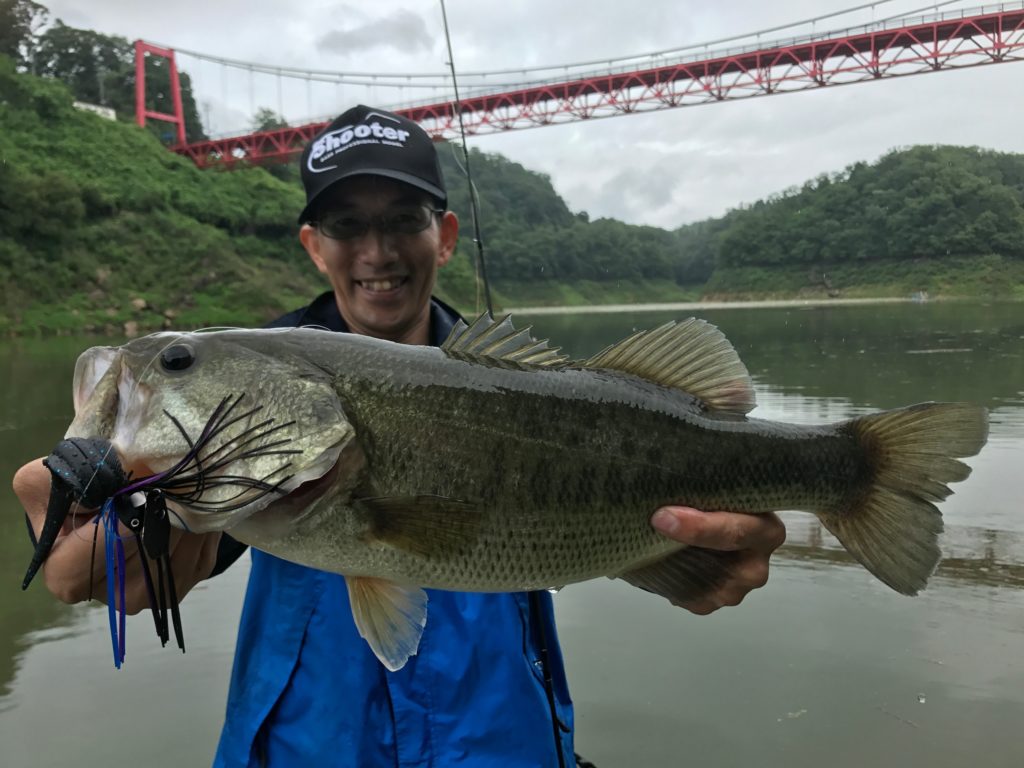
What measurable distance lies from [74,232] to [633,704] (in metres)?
42.1

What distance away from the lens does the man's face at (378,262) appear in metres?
2.73

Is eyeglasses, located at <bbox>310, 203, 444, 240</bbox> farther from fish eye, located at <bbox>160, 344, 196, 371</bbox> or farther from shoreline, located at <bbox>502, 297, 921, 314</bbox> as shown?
shoreline, located at <bbox>502, 297, 921, 314</bbox>

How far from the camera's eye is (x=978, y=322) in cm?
2892

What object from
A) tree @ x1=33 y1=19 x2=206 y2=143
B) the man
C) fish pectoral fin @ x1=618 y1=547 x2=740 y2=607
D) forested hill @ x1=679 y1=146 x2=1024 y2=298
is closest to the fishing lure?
the man

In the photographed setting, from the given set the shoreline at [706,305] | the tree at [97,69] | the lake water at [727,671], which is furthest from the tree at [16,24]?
the lake water at [727,671]

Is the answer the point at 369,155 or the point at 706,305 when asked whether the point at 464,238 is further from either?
the point at 369,155

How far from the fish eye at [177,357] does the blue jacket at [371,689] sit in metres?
0.94

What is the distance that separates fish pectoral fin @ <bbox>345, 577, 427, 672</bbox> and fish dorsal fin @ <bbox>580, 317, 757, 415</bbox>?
2.67ft

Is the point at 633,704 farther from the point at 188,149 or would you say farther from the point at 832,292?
the point at 832,292

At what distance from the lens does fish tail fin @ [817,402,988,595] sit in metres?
1.94

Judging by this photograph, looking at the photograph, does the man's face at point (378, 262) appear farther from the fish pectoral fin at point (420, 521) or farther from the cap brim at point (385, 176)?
the fish pectoral fin at point (420, 521)

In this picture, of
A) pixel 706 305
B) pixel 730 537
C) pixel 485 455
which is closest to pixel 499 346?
pixel 485 455

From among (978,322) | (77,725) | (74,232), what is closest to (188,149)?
(74,232)

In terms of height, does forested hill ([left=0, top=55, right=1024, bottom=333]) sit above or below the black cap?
above
